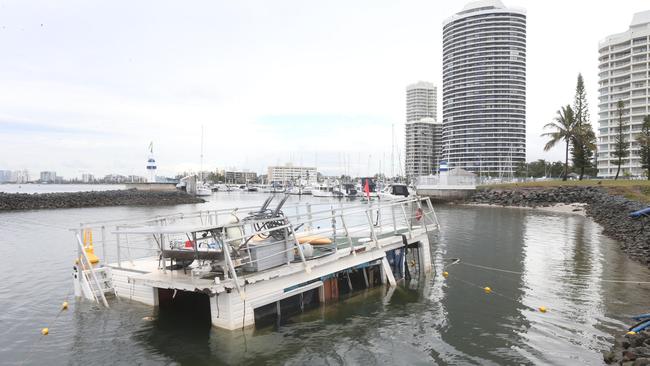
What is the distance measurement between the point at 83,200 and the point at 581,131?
80.7m

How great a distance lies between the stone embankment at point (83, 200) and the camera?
66500mm

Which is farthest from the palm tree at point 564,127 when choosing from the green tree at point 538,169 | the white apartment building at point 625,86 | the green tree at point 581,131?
the green tree at point 538,169

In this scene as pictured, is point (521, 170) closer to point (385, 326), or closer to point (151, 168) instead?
point (151, 168)

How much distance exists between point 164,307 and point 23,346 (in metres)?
3.66

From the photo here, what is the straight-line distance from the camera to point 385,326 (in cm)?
1277

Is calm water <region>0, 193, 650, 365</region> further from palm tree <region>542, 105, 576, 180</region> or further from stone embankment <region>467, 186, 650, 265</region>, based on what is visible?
palm tree <region>542, 105, 576, 180</region>

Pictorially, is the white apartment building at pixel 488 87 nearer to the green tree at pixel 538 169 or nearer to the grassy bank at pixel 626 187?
the green tree at pixel 538 169

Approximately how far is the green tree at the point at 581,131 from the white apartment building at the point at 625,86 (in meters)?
40.9

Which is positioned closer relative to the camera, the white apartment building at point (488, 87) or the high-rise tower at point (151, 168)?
the high-rise tower at point (151, 168)

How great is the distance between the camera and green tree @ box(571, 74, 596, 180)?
6744cm

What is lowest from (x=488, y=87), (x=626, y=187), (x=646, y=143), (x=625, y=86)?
(x=626, y=187)

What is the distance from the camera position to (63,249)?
27.3 m

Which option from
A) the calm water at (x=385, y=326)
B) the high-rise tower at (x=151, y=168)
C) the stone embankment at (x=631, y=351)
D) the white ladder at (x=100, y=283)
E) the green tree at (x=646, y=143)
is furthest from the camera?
the high-rise tower at (x=151, y=168)

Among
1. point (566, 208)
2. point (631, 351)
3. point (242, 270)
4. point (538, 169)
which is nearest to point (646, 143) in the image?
point (566, 208)
